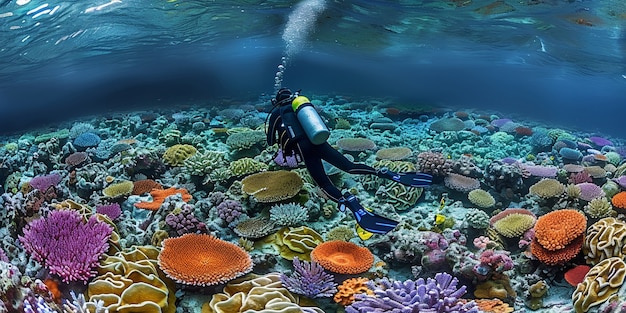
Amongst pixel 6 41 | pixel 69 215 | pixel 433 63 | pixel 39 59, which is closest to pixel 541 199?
pixel 69 215

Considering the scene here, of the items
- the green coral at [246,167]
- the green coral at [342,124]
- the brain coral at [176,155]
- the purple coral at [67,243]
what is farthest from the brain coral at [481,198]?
the green coral at [342,124]

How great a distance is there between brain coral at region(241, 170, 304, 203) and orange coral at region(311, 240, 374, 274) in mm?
1377

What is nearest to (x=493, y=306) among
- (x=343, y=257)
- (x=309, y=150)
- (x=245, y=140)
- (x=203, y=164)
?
(x=343, y=257)

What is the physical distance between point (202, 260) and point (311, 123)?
7.14 ft

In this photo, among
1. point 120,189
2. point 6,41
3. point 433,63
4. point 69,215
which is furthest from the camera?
point 433,63

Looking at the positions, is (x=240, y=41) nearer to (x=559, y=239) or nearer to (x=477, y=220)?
(x=477, y=220)

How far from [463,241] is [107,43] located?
17.7 metres

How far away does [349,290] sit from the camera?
4.88 m

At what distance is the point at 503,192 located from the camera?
7875 millimetres

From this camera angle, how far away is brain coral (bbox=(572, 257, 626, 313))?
414 centimetres

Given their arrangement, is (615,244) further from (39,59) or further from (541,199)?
(39,59)

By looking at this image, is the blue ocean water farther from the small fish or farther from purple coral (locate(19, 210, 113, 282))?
purple coral (locate(19, 210, 113, 282))

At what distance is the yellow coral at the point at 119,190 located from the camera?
7801 millimetres

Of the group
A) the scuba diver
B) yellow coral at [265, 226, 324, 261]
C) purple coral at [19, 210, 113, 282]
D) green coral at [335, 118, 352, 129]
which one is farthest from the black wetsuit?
green coral at [335, 118, 352, 129]
